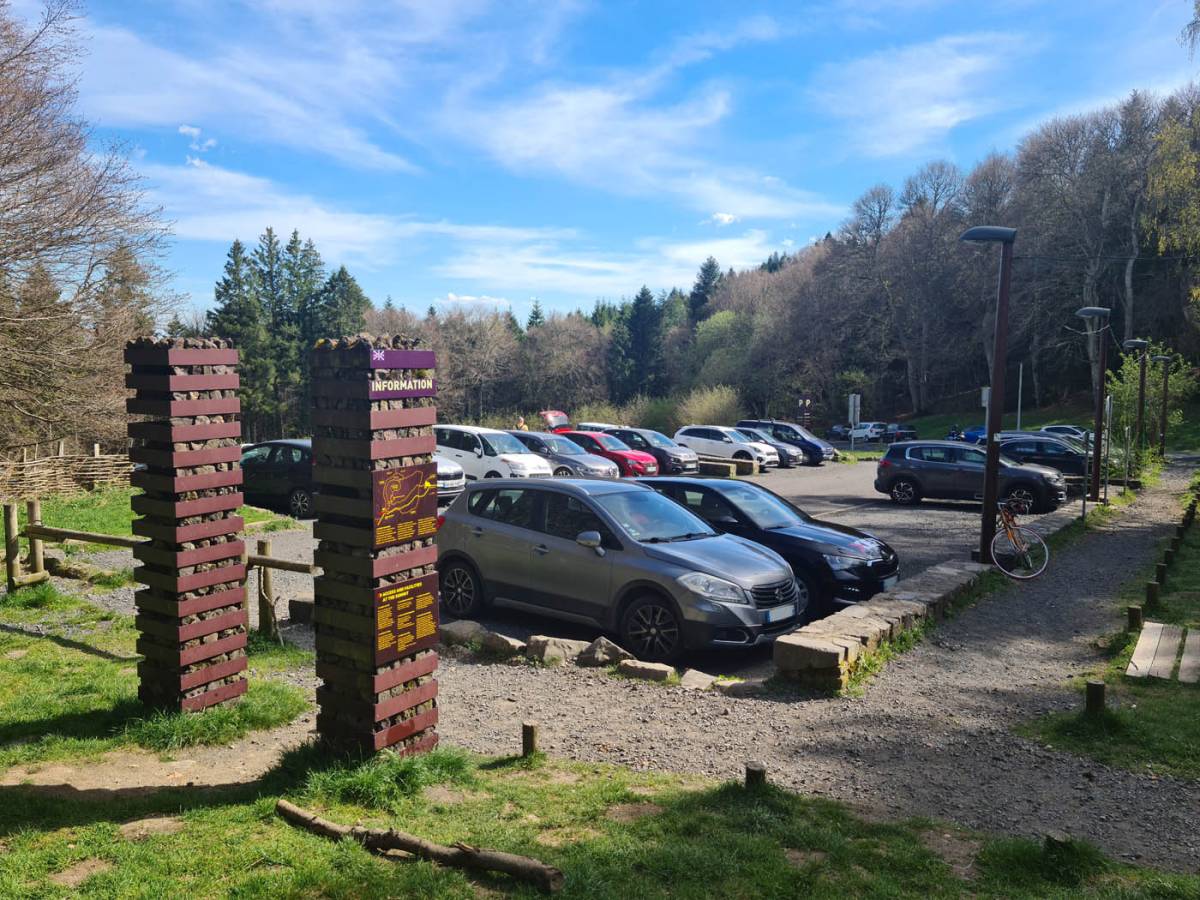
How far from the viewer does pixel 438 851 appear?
3760 millimetres

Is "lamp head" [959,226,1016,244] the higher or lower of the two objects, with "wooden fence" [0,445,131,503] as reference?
higher

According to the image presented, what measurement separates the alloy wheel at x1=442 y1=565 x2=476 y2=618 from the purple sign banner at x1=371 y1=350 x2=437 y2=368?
4.89 m

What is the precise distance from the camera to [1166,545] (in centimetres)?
1462

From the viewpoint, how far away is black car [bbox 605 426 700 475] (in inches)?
1188

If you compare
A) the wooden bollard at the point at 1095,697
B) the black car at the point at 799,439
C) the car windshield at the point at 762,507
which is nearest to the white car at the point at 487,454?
the car windshield at the point at 762,507

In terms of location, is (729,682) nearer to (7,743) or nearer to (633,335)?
(7,743)

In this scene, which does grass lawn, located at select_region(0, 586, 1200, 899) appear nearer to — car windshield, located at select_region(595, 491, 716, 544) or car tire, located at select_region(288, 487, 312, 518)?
car windshield, located at select_region(595, 491, 716, 544)

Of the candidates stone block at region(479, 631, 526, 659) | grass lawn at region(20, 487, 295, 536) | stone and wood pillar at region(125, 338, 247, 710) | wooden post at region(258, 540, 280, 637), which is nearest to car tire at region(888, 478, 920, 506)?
grass lawn at region(20, 487, 295, 536)

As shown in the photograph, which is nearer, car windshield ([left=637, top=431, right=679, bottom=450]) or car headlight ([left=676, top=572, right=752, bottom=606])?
car headlight ([left=676, top=572, right=752, bottom=606])

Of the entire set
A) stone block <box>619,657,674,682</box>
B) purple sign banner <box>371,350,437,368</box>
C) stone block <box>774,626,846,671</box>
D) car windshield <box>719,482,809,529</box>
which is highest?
purple sign banner <box>371,350,437,368</box>

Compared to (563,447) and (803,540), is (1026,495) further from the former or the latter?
(563,447)

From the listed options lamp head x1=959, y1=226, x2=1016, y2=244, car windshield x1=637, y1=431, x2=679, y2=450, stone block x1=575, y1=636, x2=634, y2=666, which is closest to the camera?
stone block x1=575, y1=636, x2=634, y2=666

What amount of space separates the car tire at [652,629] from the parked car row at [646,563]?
0.04 ft

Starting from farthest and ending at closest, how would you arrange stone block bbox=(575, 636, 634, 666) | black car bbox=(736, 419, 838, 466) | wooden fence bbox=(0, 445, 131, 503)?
black car bbox=(736, 419, 838, 466) < wooden fence bbox=(0, 445, 131, 503) < stone block bbox=(575, 636, 634, 666)
